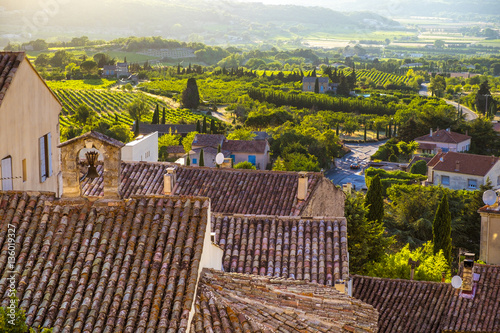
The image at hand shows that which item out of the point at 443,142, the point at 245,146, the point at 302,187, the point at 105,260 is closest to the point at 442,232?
the point at 302,187

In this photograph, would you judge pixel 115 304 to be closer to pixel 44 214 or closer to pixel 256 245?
pixel 44 214

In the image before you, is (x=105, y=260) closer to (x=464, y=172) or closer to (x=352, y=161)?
(x=464, y=172)

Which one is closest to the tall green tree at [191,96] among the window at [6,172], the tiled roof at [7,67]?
the tiled roof at [7,67]

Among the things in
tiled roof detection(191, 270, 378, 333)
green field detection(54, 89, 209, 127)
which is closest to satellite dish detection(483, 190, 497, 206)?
tiled roof detection(191, 270, 378, 333)

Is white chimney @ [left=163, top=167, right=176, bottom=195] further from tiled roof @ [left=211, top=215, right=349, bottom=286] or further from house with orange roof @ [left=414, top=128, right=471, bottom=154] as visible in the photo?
house with orange roof @ [left=414, top=128, right=471, bottom=154]

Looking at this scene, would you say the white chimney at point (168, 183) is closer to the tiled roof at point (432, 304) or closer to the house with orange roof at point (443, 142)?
the tiled roof at point (432, 304)

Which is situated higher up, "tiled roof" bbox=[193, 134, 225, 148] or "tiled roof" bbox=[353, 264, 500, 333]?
"tiled roof" bbox=[353, 264, 500, 333]

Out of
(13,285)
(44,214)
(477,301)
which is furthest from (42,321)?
(477,301)
